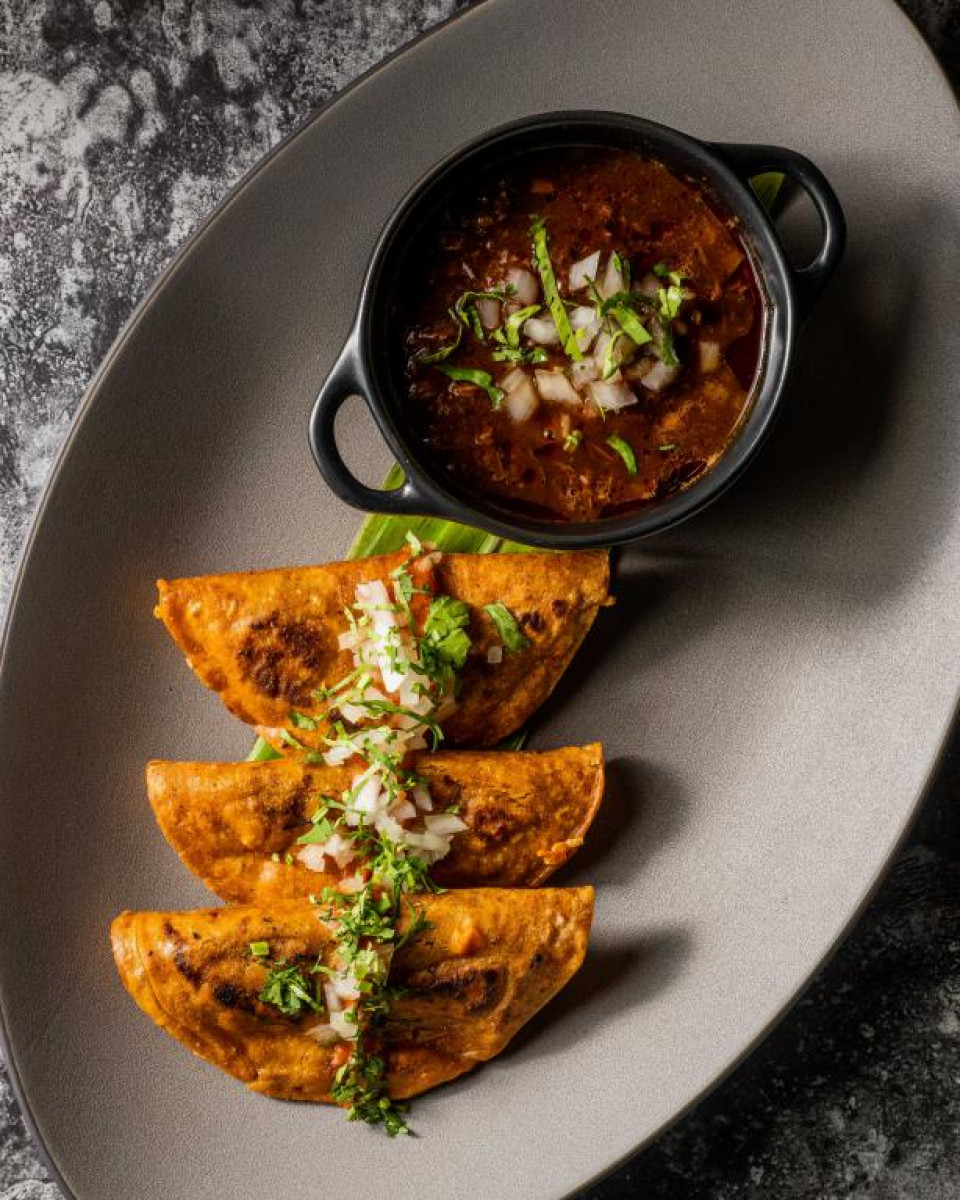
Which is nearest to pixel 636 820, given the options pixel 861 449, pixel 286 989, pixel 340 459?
pixel 286 989

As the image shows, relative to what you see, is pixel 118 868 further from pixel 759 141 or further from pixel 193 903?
pixel 759 141

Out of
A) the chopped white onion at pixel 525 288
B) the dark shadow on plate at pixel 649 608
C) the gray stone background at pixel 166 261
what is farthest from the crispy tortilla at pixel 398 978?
the chopped white onion at pixel 525 288

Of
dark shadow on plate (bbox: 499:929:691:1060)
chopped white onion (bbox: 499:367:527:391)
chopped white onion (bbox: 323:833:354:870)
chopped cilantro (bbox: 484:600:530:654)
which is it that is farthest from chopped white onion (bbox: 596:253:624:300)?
dark shadow on plate (bbox: 499:929:691:1060)

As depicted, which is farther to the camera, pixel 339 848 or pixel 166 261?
pixel 166 261

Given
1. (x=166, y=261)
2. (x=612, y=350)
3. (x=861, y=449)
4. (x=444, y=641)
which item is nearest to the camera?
(x=612, y=350)

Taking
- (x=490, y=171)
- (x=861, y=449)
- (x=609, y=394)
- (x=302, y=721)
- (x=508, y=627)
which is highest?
(x=490, y=171)

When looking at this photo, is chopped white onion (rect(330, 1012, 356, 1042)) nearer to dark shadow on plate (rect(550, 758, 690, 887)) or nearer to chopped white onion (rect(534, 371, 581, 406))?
dark shadow on plate (rect(550, 758, 690, 887))

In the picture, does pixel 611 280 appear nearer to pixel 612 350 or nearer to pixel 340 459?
pixel 612 350
